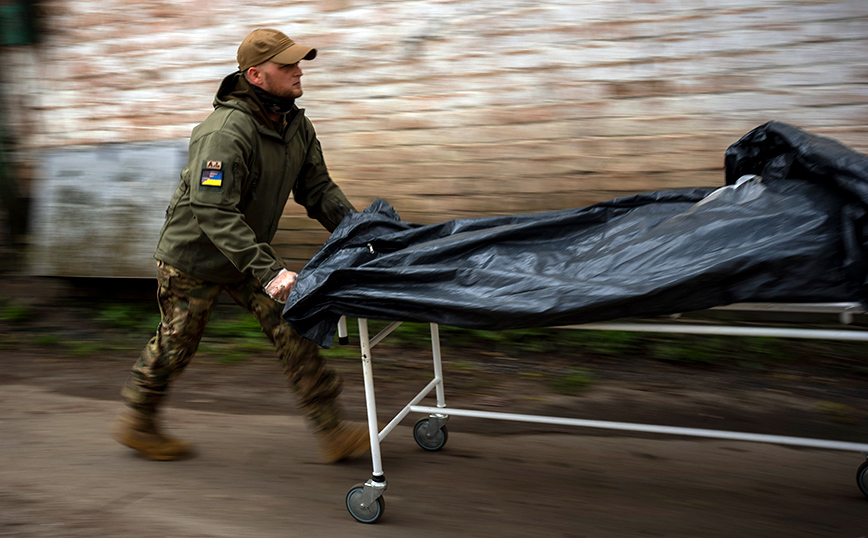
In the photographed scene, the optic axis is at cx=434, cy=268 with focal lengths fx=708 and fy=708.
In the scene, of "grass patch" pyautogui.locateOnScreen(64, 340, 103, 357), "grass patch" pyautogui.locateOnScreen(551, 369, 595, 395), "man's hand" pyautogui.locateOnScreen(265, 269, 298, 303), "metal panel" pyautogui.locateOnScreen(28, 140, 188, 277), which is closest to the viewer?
"man's hand" pyautogui.locateOnScreen(265, 269, 298, 303)

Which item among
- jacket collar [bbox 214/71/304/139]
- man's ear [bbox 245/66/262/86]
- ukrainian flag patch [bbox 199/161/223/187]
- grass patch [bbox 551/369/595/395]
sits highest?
man's ear [bbox 245/66/262/86]

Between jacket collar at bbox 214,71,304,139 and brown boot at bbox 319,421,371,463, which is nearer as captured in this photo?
jacket collar at bbox 214,71,304,139

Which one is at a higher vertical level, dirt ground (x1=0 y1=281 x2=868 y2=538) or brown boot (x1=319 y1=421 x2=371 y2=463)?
brown boot (x1=319 y1=421 x2=371 y2=463)

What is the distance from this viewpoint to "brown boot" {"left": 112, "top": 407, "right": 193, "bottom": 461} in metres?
3.48

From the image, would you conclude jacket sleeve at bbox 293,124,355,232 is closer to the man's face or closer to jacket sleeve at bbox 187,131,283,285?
the man's face

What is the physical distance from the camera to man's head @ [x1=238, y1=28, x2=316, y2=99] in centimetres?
301

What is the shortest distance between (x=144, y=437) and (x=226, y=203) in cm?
139

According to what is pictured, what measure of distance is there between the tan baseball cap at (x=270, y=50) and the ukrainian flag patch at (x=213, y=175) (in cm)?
46

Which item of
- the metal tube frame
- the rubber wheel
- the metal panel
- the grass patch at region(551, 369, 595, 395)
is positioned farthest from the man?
the metal panel

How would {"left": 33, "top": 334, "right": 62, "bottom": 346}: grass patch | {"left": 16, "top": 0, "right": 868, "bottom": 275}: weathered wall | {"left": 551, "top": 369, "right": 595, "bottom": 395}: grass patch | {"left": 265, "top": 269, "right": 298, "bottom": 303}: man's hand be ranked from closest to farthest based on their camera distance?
{"left": 265, "top": 269, "right": 298, "bottom": 303}: man's hand, {"left": 16, "top": 0, "right": 868, "bottom": 275}: weathered wall, {"left": 551, "top": 369, "right": 595, "bottom": 395}: grass patch, {"left": 33, "top": 334, "right": 62, "bottom": 346}: grass patch

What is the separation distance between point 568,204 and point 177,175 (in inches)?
123

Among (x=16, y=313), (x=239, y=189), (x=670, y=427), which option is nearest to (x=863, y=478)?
(x=670, y=427)

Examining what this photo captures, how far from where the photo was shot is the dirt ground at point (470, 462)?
290 centimetres

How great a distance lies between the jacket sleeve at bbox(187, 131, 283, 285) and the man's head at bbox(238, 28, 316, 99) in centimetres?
31
